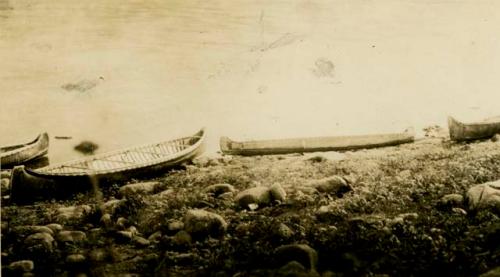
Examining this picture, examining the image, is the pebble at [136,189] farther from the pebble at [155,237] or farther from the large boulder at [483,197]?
the large boulder at [483,197]

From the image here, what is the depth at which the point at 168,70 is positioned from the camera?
6102 mm

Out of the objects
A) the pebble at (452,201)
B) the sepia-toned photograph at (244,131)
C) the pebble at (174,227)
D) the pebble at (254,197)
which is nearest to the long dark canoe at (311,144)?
the sepia-toned photograph at (244,131)

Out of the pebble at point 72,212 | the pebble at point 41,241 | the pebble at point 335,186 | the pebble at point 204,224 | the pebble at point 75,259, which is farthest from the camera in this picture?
the pebble at point 335,186

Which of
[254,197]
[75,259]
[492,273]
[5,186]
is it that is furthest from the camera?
[5,186]

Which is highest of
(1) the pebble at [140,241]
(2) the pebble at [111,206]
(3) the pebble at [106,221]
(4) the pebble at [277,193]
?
(4) the pebble at [277,193]

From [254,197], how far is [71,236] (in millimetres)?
1772

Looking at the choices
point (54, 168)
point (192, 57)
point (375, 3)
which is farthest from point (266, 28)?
point (54, 168)

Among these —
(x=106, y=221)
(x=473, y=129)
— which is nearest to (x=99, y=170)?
(x=106, y=221)

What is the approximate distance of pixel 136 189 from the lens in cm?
579

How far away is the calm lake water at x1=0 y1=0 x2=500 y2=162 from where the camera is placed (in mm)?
5879

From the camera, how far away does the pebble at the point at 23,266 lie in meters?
4.68

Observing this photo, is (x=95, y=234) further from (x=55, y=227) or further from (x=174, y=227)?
(x=174, y=227)

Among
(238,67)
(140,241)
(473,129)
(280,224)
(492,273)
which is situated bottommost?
(492,273)

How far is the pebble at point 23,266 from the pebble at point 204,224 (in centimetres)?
137
